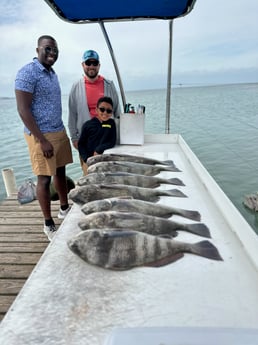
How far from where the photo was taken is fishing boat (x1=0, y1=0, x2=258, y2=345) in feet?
2.58

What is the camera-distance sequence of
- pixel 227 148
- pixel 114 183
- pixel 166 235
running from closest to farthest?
pixel 166 235
pixel 114 183
pixel 227 148

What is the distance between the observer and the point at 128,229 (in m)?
1.36

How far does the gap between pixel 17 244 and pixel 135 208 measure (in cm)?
227

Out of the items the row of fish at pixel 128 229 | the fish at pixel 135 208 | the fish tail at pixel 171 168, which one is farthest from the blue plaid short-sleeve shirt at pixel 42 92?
the fish at pixel 135 208

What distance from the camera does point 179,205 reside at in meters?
1.77

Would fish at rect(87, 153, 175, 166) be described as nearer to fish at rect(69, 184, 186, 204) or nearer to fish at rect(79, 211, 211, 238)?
fish at rect(69, 184, 186, 204)

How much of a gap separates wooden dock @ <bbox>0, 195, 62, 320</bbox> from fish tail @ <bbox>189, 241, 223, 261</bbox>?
67.0 inches

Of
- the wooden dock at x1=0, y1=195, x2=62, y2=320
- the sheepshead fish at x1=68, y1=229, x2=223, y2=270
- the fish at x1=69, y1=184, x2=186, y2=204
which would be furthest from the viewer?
the wooden dock at x1=0, y1=195, x2=62, y2=320

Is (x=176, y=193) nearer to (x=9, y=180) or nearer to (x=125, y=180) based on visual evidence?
(x=125, y=180)

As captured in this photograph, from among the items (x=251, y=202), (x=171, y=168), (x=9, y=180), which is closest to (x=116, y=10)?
(x=171, y=168)

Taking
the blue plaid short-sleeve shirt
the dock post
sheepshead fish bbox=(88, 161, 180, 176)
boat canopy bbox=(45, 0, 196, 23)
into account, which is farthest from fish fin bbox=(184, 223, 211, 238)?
the dock post

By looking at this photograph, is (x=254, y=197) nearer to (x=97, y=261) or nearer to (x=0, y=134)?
(x=97, y=261)

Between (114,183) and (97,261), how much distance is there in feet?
2.80

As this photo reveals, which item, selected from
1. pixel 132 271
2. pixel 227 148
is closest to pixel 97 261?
pixel 132 271
